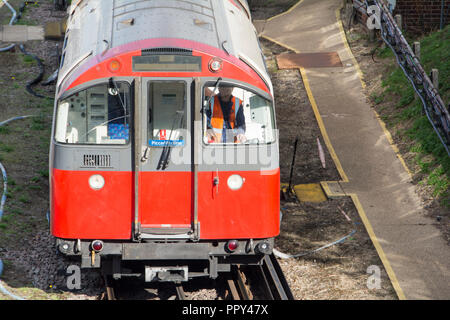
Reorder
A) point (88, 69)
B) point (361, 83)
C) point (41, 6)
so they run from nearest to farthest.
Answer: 1. point (88, 69)
2. point (361, 83)
3. point (41, 6)

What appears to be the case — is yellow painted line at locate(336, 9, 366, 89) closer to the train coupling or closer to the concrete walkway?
the concrete walkway

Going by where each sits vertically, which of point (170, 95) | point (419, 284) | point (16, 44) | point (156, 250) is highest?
point (16, 44)

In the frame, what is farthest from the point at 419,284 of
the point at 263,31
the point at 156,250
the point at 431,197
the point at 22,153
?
the point at 263,31

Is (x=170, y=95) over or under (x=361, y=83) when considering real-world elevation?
under

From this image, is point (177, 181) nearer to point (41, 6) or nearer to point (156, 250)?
point (156, 250)

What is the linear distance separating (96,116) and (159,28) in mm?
1457

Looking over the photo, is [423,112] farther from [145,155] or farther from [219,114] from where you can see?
[145,155]

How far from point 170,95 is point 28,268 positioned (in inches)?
146

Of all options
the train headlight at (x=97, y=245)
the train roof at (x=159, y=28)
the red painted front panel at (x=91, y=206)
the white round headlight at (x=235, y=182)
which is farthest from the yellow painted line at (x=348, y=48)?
the train headlight at (x=97, y=245)

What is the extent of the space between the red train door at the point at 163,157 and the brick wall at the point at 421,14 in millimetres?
12633

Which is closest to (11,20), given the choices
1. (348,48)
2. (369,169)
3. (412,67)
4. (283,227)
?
(348,48)

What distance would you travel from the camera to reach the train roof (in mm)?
9406

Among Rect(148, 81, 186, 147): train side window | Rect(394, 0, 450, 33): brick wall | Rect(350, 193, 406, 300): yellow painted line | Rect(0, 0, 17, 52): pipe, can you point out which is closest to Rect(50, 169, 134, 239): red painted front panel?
Rect(148, 81, 186, 147): train side window

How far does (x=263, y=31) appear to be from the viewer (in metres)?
23.3
